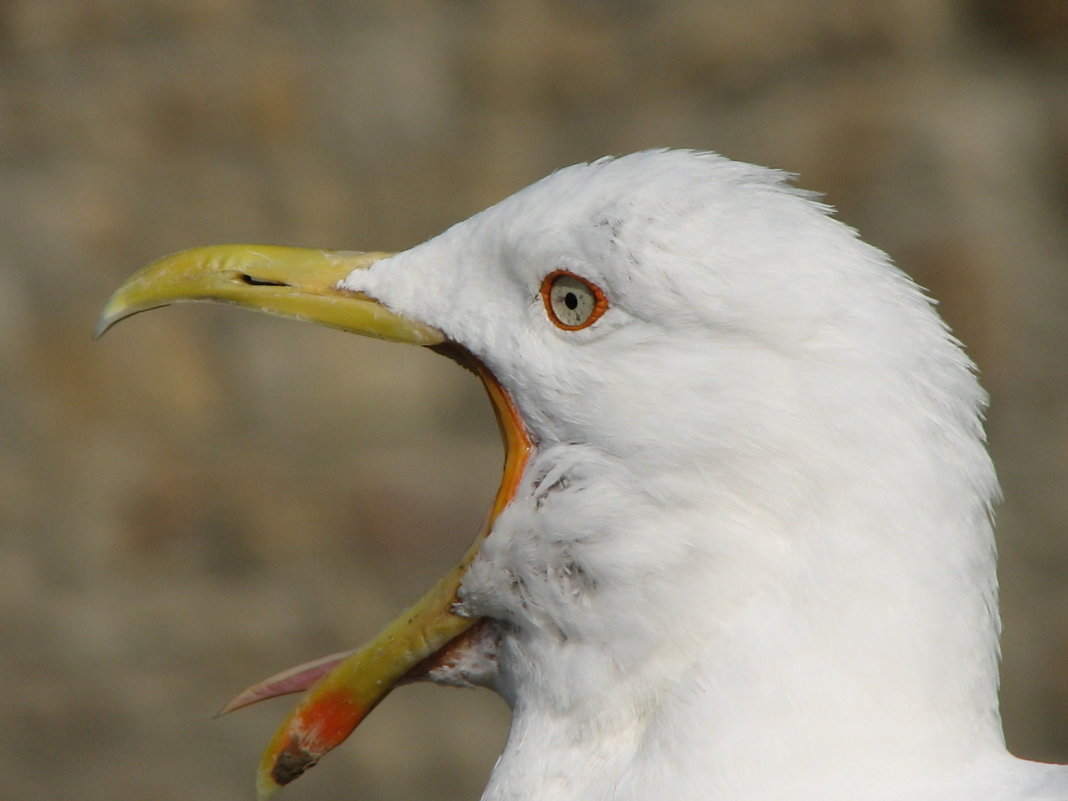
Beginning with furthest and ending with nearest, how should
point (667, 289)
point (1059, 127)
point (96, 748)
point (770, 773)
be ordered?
point (96, 748), point (1059, 127), point (667, 289), point (770, 773)

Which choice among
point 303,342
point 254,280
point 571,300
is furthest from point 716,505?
point 303,342

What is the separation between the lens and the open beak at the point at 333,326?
169cm

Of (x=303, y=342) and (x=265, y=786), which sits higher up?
(x=303, y=342)

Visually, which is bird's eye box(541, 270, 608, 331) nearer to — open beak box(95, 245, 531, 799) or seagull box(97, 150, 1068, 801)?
seagull box(97, 150, 1068, 801)

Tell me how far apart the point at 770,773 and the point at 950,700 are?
8.3 inches

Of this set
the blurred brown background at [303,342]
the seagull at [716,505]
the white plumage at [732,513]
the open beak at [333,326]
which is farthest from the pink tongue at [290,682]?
the blurred brown background at [303,342]

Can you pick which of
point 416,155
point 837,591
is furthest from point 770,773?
point 416,155

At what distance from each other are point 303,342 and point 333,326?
1846 mm

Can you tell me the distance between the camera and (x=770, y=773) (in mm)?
1400

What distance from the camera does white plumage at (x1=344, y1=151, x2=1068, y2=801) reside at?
4.64 feet

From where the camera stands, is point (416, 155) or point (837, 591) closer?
point (837, 591)

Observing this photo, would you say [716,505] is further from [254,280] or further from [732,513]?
[254,280]

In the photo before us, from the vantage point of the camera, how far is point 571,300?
5.18 ft

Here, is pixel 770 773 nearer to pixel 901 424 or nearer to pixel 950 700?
pixel 950 700
